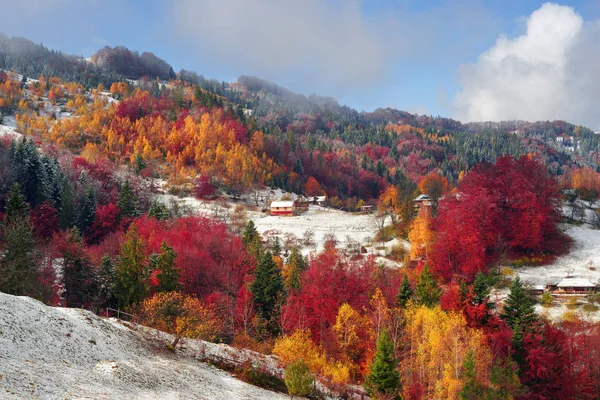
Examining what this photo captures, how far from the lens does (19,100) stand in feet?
435

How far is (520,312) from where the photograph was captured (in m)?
31.8

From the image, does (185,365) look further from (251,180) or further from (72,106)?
(72,106)

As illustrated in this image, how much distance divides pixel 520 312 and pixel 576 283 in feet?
62.4

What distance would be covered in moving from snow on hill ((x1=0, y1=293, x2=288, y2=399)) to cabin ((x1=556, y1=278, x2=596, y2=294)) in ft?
124

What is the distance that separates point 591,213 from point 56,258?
87.3 m

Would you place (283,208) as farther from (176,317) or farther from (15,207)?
(176,317)

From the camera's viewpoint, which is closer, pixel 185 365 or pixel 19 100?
pixel 185 365

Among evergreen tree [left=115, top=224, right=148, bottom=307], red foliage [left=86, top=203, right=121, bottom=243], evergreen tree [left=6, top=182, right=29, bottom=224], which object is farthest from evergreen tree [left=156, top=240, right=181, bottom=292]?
red foliage [left=86, top=203, right=121, bottom=243]

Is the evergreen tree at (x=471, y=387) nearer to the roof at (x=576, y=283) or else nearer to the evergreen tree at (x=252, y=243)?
the evergreen tree at (x=252, y=243)

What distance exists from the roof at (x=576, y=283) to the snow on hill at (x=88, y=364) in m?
37.9

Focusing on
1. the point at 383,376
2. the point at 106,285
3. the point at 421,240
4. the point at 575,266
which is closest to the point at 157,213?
the point at 106,285

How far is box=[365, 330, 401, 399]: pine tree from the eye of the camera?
24.9 metres

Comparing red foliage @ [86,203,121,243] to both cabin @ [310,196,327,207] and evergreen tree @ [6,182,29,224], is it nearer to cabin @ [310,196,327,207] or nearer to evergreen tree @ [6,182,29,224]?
evergreen tree @ [6,182,29,224]

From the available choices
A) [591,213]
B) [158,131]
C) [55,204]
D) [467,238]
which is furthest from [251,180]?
[591,213]
